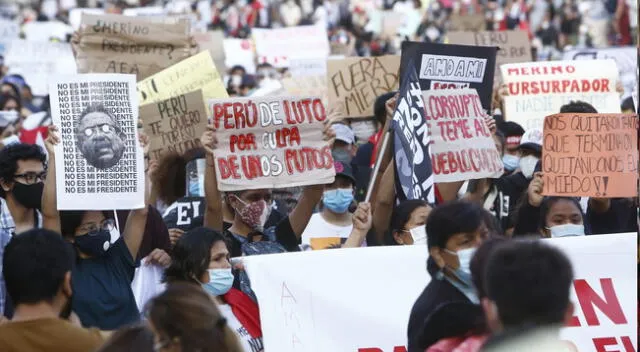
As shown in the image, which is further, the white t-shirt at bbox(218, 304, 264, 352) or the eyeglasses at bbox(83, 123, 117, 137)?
the eyeglasses at bbox(83, 123, 117, 137)

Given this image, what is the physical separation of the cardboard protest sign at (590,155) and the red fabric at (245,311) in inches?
71.1

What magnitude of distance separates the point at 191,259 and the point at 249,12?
2780cm

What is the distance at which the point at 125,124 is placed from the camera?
253 inches

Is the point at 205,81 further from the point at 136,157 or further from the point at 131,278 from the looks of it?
the point at 131,278

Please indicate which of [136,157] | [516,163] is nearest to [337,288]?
[136,157]

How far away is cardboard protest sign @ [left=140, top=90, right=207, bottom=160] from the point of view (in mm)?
8820

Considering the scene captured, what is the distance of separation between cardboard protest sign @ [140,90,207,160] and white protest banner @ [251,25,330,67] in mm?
7685

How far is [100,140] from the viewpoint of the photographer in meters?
6.39

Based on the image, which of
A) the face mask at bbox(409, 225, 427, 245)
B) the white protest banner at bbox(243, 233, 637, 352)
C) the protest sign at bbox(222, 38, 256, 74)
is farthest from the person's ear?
the protest sign at bbox(222, 38, 256, 74)

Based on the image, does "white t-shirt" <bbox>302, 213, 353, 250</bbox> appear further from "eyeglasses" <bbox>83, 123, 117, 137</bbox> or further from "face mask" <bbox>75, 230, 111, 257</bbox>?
"face mask" <bbox>75, 230, 111, 257</bbox>

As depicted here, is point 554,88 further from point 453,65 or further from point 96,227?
point 96,227

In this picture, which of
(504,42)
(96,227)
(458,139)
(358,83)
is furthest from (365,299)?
(504,42)

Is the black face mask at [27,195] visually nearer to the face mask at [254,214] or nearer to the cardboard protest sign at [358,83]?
the face mask at [254,214]

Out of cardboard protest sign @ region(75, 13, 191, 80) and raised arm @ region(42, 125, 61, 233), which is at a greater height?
cardboard protest sign @ region(75, 13, 191, 80)
